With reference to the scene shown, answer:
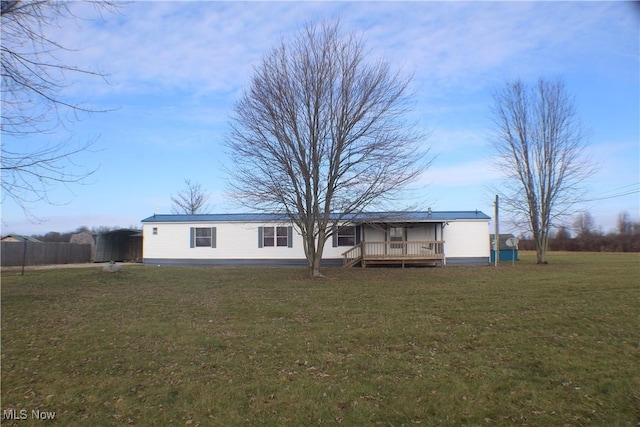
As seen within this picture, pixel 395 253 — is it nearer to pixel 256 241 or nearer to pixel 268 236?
pixel 268 236

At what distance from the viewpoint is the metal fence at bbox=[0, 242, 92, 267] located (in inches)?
1086

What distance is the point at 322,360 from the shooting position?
6.47 metres

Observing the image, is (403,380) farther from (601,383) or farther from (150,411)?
(150,411)

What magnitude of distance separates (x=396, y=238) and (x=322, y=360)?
1972 centimetres

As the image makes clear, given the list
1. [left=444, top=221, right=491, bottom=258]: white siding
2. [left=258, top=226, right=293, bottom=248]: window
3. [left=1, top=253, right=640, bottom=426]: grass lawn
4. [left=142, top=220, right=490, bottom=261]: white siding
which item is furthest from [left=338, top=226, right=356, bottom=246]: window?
[left=1, top=253, right=640, bottom=426]: grass lawn

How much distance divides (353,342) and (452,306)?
4.05 m

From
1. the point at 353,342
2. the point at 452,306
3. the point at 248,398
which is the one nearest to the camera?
the point at 248,398

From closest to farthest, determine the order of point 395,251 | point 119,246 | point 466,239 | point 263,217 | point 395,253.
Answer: point 395,253 → point 395,251 → point 466,239 → point 263,217 → point 119,246

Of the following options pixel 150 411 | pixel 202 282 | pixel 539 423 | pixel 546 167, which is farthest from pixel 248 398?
pixel 546 167

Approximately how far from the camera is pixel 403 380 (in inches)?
221

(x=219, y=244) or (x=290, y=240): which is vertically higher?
(x=290, y=240)

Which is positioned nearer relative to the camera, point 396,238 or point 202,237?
point 396,238

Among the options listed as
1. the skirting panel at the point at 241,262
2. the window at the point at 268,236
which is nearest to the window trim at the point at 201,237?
the skirting panel at the point at 241,262

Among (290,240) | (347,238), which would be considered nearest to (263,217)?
(290,240)
